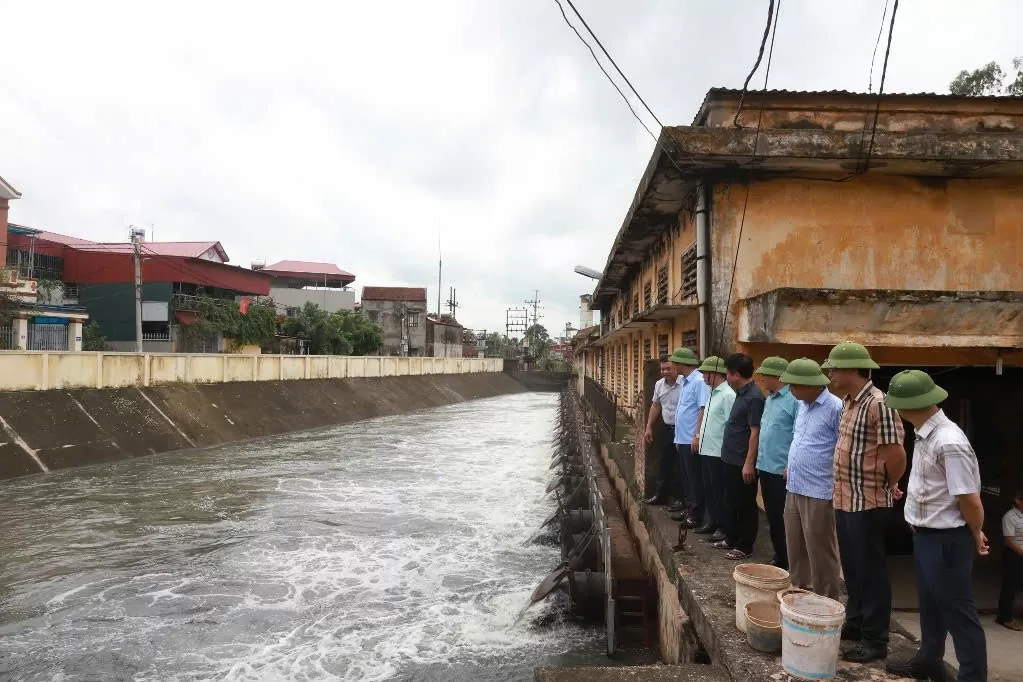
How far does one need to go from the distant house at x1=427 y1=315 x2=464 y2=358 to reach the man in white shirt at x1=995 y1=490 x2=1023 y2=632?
157 feet

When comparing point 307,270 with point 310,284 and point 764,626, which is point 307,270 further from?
point 764,626

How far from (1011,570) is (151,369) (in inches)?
776

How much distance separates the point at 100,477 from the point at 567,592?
11.5m

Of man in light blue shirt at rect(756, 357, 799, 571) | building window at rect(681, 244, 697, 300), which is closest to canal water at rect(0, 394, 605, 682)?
man in light blue shirt at rect(756, 357, 799, 571)

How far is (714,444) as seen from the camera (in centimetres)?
522

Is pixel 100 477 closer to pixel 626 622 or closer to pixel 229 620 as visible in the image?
pixel 229 620

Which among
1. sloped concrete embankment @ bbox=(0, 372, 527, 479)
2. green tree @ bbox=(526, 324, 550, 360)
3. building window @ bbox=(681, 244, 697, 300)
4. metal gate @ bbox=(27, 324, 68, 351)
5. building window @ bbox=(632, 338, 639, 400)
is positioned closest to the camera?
building window @ bbox=(681, 244, 697, 300)

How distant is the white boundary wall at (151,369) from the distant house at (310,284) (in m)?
20.0

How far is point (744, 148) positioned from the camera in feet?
21.1

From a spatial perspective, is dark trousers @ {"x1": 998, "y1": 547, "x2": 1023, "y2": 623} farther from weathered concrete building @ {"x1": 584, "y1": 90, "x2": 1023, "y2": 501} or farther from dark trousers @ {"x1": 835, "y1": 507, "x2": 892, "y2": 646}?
dark trousers @ {"x1": 835, "y1": 507, "x2": 892, "y2": 646}

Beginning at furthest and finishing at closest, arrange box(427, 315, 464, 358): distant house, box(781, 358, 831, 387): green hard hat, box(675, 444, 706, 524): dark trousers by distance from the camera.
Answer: box(427, 315, 464, 358): distant house
box(675, 444, 706, 524): dark trousers
box(781, 358, 831, 387): green hard hat

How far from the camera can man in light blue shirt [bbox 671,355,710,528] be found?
5.66 m

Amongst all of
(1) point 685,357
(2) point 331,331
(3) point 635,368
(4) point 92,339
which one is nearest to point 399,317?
(2) point 331,331

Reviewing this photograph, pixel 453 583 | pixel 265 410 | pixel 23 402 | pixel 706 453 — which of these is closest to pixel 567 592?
pixel 453 583
